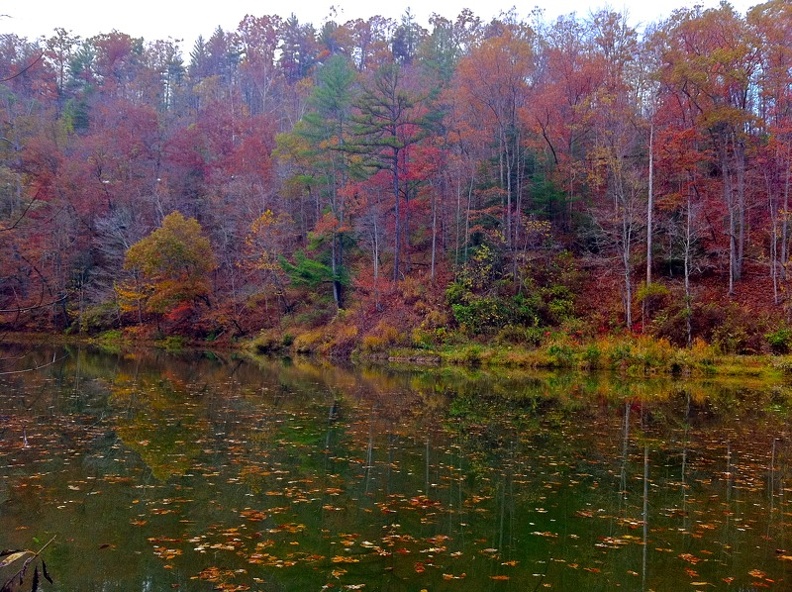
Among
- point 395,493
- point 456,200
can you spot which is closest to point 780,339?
point 456,200

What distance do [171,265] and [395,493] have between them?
3696cm

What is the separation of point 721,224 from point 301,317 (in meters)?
25.1

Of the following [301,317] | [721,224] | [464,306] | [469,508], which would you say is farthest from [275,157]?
[469,508]

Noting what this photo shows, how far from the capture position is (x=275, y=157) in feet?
157

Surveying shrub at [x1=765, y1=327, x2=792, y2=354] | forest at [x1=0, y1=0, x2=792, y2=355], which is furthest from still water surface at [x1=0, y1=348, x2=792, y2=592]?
forest at [x1=0, y1=0, x2=792, y2=355]

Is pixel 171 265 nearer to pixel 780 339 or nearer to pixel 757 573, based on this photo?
pixel 780 339

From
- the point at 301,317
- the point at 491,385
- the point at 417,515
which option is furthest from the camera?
the point at 301,317

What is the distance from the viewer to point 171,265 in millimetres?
41625

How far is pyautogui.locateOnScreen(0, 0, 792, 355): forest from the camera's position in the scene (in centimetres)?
2892

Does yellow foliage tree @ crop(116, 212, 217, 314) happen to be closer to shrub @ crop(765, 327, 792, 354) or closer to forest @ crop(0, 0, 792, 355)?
forest @ crop(0, 0, 792, 355)

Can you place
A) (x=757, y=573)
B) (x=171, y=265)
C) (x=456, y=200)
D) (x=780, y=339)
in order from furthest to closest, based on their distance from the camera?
(x=171, y=265) < (x=456, y=200) < (x=780, y=339) < (x=757, y=573)

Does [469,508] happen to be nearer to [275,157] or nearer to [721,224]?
[721,224]

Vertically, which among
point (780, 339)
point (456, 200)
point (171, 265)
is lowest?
point (780, 339)

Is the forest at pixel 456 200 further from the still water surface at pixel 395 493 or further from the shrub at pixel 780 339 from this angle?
the still water surface at pixel 395 493
